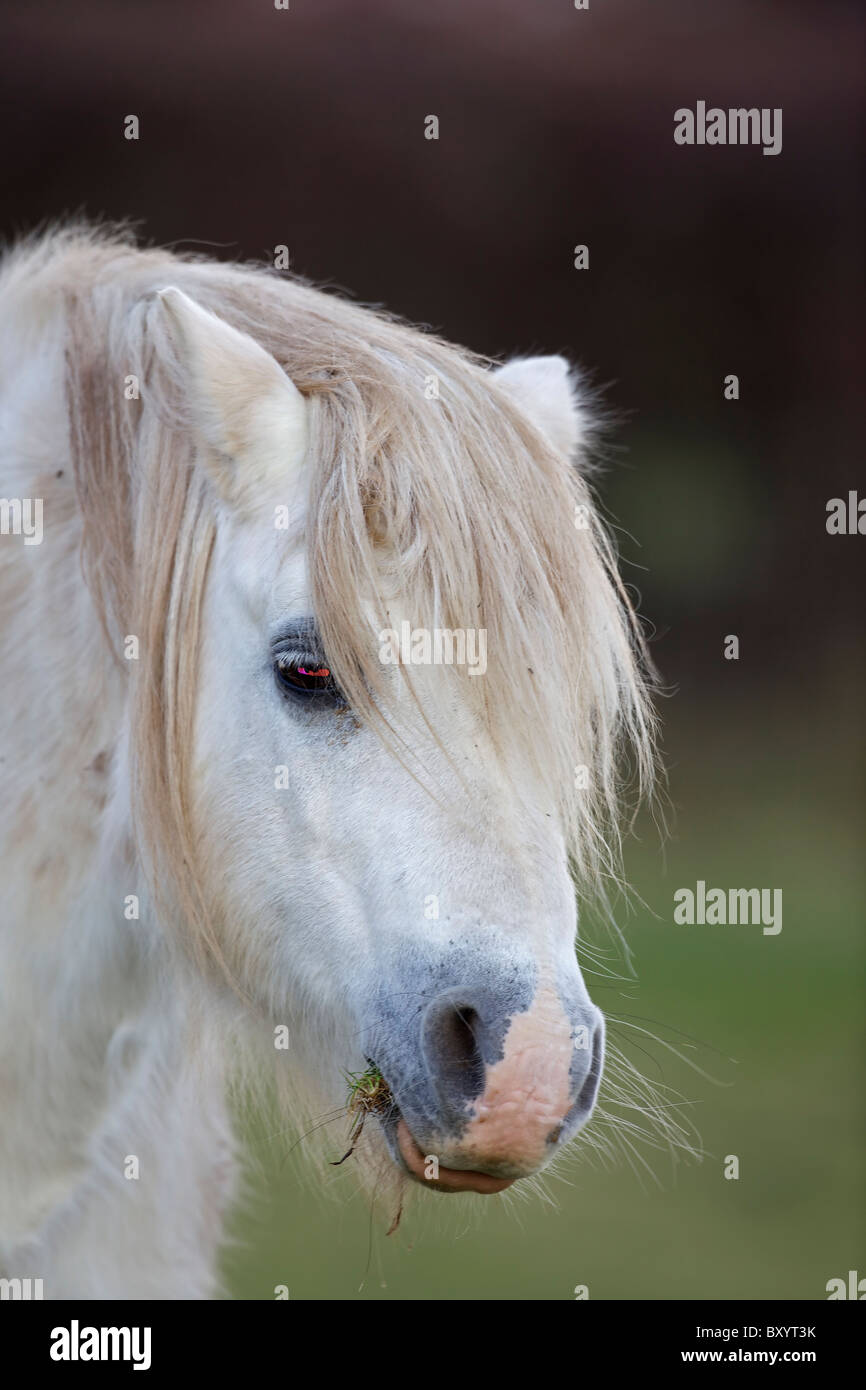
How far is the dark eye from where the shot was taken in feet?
5.04

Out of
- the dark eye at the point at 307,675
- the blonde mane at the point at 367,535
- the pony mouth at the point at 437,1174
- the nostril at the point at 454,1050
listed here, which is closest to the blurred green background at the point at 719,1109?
the pony mouth at the point at 437,1174

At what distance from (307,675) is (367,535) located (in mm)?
210

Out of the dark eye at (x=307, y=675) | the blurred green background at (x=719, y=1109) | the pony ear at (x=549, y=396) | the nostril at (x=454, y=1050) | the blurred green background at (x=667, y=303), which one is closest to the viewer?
the nostril at (x=454, y=1050)

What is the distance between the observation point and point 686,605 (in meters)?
8.88

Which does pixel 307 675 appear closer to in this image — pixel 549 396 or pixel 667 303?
pixel 549 396

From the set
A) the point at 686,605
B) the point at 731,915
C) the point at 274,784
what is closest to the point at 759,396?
the point at 686,605

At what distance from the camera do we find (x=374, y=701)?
1508 millimetres

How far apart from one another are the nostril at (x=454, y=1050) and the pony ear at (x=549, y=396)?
103 cm

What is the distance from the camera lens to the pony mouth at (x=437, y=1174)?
1.43m

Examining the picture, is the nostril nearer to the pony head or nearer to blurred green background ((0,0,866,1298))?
the pony head

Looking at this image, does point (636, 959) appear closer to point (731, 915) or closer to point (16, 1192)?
point (731, 915)

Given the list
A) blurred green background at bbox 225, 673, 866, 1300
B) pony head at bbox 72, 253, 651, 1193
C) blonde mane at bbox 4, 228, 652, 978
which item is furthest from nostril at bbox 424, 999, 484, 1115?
blurred green background at bbox 225, 673, 866, 1300

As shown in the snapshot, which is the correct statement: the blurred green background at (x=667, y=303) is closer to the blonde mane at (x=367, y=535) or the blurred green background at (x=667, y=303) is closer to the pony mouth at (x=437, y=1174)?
the pony mouth at (x=437, y=1174)

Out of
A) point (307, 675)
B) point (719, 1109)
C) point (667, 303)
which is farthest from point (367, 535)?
point (667, 303)
